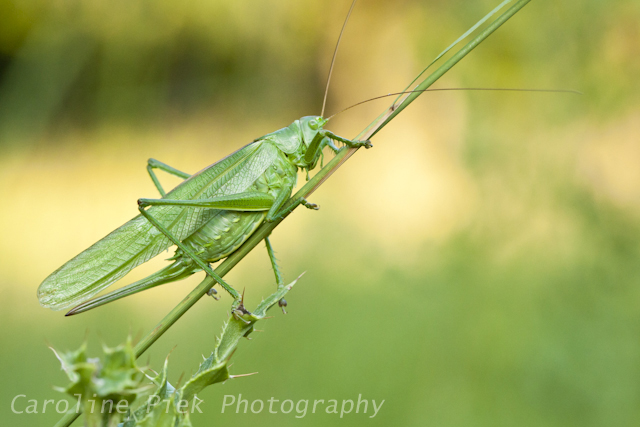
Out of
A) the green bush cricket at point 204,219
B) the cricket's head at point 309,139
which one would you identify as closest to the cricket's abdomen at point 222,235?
the green bush cricket at point 204,219

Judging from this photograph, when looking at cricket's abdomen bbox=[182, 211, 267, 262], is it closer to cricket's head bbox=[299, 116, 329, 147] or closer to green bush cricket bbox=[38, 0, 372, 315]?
green bush cricket bbox=[38, 0, 372, 315]

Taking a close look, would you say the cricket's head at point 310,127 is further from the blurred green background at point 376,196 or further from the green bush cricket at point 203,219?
the blurred green background at point 376,196

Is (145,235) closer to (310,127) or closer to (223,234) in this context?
(223,234)

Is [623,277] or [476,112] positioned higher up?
[476,112]

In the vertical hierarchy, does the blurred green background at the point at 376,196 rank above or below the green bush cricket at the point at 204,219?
above

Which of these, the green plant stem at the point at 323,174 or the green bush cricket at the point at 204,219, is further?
the green bush cricket at the point at 204,219

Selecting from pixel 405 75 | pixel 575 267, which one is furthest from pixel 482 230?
pixel 405 75

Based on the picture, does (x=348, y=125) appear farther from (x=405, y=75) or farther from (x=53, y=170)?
(x=53, y=170)
